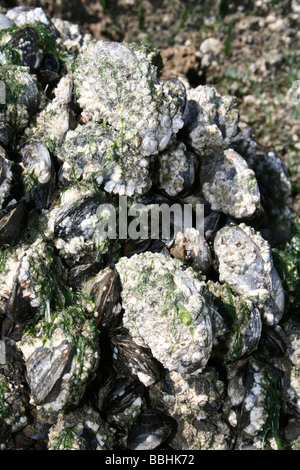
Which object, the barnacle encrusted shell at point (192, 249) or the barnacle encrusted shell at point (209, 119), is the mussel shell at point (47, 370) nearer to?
the barnacle encrusted shell at point (192, 249)

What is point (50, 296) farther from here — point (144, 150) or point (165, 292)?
point (144, 150)

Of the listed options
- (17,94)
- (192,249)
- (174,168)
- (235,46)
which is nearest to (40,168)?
(17,94)

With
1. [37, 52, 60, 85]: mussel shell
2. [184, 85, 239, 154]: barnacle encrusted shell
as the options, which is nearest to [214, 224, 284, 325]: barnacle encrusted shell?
[184, 85, 239, 154]: barnacle encrusted shell

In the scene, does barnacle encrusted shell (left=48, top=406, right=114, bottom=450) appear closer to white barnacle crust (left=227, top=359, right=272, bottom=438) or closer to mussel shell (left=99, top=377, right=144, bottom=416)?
mussel shell (left=99, top=377, right=144, bottom=416)

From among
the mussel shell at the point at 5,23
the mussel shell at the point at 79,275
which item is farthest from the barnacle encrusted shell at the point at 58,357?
the mussel shell at the point at 5,23

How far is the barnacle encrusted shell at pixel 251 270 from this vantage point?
2.90m

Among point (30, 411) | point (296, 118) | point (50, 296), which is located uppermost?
point (296, 118)

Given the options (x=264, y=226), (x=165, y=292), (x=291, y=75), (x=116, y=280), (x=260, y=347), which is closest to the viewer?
(x=165, y=292)

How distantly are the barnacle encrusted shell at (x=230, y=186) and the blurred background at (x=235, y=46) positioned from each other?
107 cm

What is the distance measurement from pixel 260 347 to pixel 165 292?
0.84 m

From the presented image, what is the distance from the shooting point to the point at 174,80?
311 cm

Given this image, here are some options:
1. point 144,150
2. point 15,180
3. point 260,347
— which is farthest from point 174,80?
point 260,347

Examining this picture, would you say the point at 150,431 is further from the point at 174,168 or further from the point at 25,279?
the point at 174,168

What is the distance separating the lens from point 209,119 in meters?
3.16
